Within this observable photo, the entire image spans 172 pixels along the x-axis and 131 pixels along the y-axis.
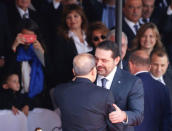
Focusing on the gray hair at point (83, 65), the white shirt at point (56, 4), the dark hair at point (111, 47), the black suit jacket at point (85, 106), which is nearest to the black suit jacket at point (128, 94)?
the dark hair at point (111, 47)

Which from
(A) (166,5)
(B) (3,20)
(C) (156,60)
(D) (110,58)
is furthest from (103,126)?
(A) (166,5)

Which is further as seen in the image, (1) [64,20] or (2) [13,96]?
(1) [64,20]

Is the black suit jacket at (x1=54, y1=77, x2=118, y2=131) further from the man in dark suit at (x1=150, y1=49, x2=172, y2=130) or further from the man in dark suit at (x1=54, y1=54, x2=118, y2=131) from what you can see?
the man in dark suit at (x1=150, y1=49, x2=172, y2=130)

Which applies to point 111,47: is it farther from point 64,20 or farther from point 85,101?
point 64,20

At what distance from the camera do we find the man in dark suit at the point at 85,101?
3.37 m

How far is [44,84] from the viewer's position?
570 centimetres

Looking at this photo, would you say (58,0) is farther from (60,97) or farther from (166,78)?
(60,97)

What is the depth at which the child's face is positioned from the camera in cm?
532

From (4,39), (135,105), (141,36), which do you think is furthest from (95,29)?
(135,105)

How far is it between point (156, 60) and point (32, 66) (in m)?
1.54

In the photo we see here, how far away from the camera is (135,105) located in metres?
3.65

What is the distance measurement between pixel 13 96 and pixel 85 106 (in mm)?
2134

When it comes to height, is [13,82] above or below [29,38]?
below

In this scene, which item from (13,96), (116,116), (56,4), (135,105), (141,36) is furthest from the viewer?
(56,4)
